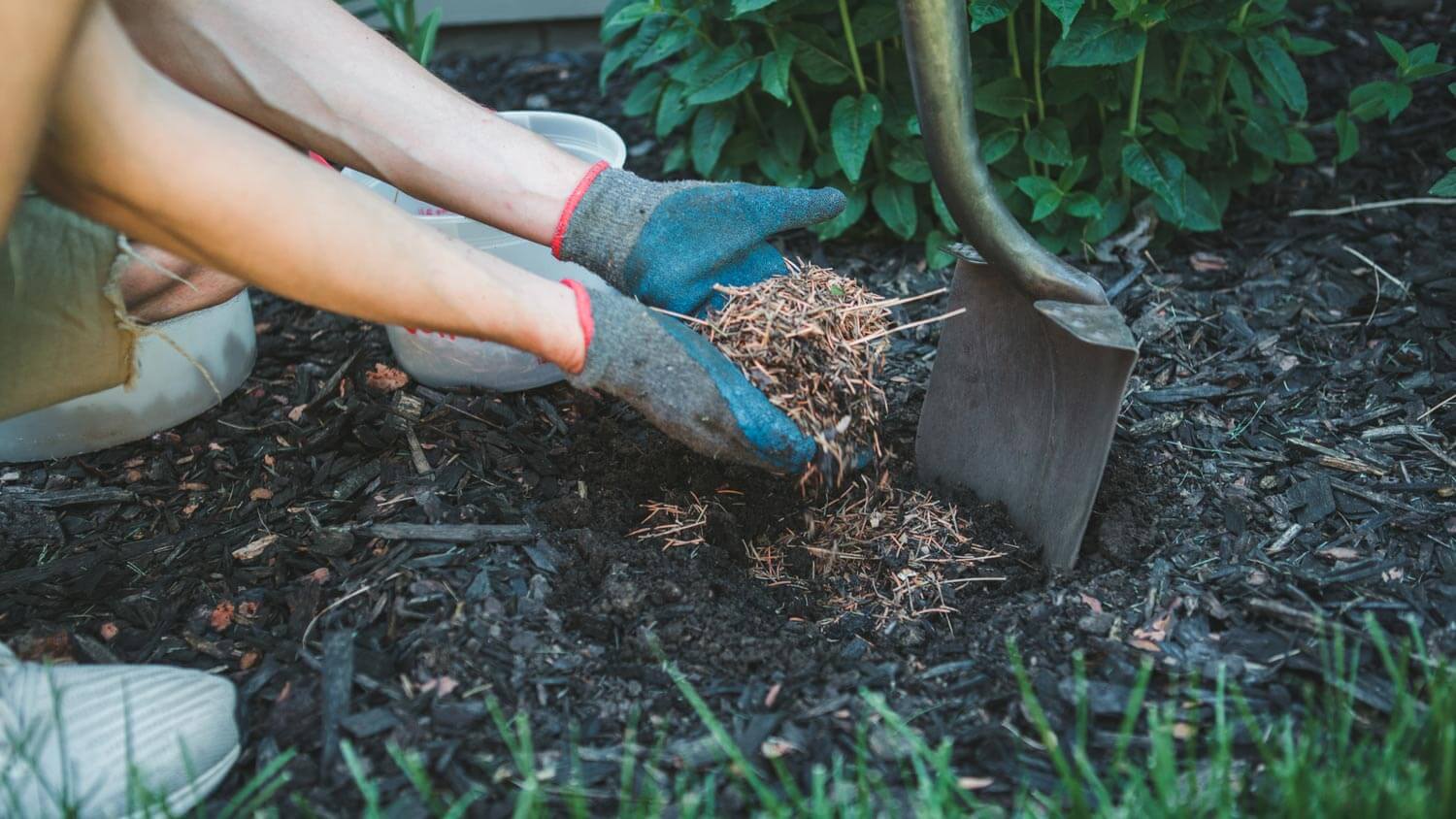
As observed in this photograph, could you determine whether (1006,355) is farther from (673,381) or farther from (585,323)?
(585,323)

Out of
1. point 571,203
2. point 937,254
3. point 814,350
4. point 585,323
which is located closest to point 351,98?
point 571,203

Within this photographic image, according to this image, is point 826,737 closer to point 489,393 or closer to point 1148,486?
point 1148,486

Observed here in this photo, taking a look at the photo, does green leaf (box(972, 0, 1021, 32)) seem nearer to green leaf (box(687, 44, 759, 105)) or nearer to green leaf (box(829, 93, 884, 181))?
green leaf (box(829, 93, 884, 181))

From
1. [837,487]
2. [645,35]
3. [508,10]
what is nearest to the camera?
[837,487]

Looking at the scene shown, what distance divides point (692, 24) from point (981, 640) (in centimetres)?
152

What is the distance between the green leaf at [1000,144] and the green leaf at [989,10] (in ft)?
1.03

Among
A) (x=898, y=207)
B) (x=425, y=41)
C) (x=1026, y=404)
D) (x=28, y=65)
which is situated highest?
(x=28, y=65)

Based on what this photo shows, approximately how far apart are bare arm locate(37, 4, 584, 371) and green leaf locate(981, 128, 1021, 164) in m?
1.25

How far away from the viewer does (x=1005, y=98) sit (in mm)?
2416

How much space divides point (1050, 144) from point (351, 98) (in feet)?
4.51

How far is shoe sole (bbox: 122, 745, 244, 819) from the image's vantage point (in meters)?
1.40

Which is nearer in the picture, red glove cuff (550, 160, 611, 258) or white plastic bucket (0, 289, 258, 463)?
red glove cuff (550, 160, 611, 258)

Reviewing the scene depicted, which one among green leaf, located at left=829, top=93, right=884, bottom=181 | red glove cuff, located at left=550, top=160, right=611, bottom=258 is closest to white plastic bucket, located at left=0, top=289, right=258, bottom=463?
red glove cuff, located at left=550, top=160, right=611, bottom=258

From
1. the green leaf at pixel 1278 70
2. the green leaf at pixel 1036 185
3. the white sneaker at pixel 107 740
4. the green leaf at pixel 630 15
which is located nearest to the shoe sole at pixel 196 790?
the white sneaker at pixel 107 740
